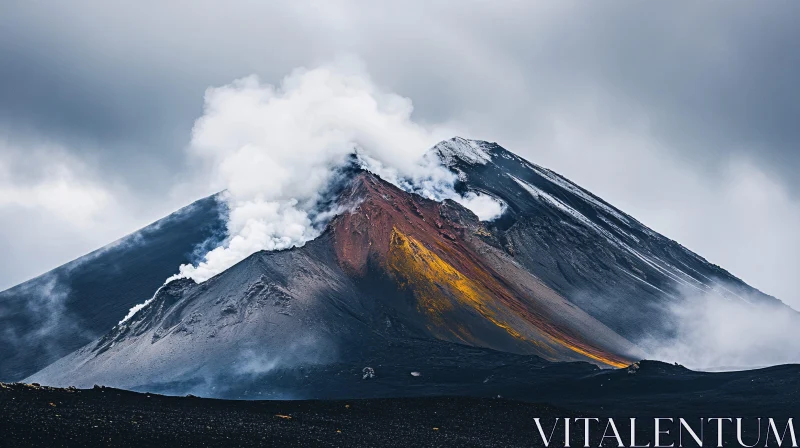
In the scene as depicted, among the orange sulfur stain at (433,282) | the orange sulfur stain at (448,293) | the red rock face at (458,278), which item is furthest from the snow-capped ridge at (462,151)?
the orange sulfur stain at (433,282)

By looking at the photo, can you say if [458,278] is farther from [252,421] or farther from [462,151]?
[252,421]

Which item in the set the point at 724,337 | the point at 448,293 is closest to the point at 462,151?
the point at 724,337

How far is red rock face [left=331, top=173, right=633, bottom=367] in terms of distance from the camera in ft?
294

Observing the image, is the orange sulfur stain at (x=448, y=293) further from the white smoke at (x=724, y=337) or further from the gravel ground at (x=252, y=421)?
the gravel ground at (x=252, y=421)

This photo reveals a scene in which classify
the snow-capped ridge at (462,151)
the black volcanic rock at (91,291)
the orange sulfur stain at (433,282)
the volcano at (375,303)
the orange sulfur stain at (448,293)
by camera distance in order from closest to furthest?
1. the volcano at (375,303)
2. the orange sulfur stain at (448,293)
3. the orange sulfur stain at (433,282)
4. the black volcanic rock at (91,291)
5. the snow-capped ridge at (462,151)

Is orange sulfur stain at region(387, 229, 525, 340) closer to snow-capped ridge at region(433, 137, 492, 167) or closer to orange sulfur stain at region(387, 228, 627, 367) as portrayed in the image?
orange sulfur stain at region(387, 228, 627, 367)

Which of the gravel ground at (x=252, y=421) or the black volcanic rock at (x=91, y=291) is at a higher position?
the black volcanic rock at (x=91, y=291)

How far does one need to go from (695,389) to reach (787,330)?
82187mm

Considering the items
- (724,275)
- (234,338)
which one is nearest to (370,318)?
(234,338)

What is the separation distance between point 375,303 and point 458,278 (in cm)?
1100

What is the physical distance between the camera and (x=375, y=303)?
9150 cm

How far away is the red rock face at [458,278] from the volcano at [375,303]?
24 cm

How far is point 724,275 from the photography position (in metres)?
160

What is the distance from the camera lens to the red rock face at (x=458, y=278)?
89562 mm
